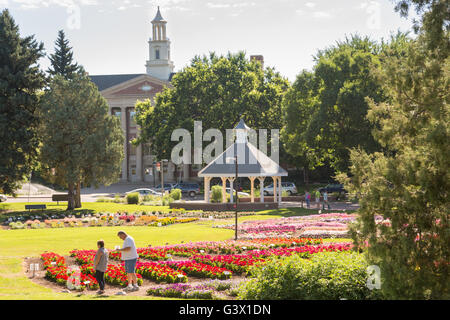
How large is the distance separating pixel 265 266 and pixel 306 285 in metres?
1.25

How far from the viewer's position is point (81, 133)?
43.1m

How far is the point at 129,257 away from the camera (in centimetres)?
1451

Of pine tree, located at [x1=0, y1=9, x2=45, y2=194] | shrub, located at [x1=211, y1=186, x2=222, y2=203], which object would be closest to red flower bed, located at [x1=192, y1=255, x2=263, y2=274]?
shrub, located at [x1=211, y1=186, x2=222, y2=203]

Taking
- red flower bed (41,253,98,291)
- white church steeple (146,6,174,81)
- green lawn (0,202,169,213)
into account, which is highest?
white church steeple (146,6,174,81)

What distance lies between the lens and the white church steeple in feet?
320

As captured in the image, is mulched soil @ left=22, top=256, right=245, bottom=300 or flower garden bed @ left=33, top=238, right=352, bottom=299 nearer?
mulched soil @ left=22, top=256, right=245, bottom=300

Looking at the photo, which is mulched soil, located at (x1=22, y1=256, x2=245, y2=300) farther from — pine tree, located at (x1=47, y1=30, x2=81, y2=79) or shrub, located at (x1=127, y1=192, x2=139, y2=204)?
pine tree, located at (x1=47, y1=30, x2=81, y2=79)

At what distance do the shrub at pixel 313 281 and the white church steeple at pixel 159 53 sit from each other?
87.8m

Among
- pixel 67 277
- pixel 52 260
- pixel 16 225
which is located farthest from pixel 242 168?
pixel 67 277

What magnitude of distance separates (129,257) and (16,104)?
32810 millimetres

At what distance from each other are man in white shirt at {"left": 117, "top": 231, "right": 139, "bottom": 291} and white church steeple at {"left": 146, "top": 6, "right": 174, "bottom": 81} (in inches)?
3341

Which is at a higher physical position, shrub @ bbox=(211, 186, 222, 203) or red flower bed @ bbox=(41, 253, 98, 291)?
shrub @ bbox=(211, 186, 222, 203)
